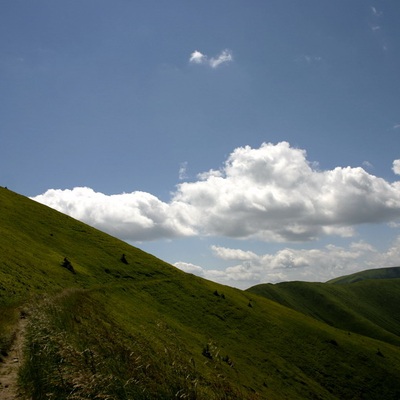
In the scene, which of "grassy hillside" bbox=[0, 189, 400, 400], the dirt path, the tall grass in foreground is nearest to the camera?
the tall grass in foreground

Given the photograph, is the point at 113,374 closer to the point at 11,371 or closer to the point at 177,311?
the point at 11,371

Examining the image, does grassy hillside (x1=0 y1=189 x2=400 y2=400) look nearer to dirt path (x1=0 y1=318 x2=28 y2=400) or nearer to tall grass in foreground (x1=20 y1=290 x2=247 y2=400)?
dirt path (x1=0 y1=318 x2=28 y2=400)

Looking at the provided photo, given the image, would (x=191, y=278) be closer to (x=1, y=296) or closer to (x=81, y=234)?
(x=81, y=234)

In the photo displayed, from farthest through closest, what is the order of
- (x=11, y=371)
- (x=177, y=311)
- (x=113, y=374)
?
(x=177, y=311) < (x=11, y=371) < (x=113, y=374)

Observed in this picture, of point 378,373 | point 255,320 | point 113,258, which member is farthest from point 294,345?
point 113,258

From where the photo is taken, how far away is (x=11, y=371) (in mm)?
14992

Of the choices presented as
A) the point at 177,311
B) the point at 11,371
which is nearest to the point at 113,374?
the point at 11,371

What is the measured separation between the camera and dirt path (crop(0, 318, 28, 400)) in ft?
40.6

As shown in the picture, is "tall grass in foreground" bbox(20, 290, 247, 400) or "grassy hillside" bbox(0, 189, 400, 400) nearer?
"tall grass in foreground" bbox(20, 290, 247, 400)

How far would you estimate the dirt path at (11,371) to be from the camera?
12.4 metres

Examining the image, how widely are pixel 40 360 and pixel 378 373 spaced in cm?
7661

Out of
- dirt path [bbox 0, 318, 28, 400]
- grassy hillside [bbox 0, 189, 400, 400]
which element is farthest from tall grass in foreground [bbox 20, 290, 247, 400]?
grassy hillside [bbox 0, 189, 400, 400]

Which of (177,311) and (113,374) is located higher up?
(113,374)

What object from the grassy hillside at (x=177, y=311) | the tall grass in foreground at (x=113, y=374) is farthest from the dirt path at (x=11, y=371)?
the tall grass in foreground at (x=113, y=374)
